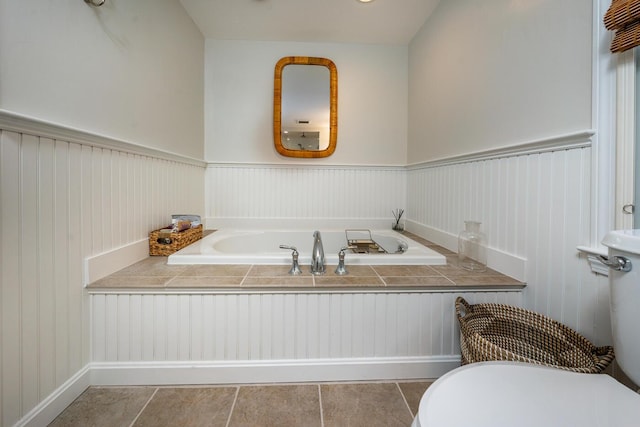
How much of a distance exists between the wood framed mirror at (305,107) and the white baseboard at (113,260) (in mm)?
1364

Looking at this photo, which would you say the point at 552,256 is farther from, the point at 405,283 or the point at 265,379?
the point at 265,379

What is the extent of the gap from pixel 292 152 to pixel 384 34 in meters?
1.26

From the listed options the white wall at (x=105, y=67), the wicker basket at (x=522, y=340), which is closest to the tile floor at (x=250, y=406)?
the wicker basket at (x=522, y=340)

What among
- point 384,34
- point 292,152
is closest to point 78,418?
point 292,152

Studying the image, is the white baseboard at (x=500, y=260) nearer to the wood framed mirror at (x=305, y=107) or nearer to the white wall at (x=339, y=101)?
the white wall at (x=339, y=101)

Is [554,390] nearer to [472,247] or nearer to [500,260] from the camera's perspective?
[500,260]

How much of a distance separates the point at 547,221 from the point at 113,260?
193cm

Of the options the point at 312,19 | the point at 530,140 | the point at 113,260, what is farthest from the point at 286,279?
the point at 312,19

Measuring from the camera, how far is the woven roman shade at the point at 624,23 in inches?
30.7

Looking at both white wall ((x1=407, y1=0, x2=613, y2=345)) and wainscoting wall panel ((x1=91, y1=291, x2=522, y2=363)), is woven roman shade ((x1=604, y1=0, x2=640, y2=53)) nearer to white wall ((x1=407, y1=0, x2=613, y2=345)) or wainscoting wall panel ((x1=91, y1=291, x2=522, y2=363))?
white wall ((x1=407, y1=0, x2=613, y2=345))

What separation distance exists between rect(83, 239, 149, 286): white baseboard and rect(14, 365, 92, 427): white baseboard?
0.37 metres

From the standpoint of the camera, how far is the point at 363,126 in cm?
252

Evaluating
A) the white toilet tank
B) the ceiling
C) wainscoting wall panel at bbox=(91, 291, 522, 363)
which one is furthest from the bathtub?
the ceiling

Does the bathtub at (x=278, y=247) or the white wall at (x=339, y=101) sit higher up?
the white wall at (x=339, y=101)
